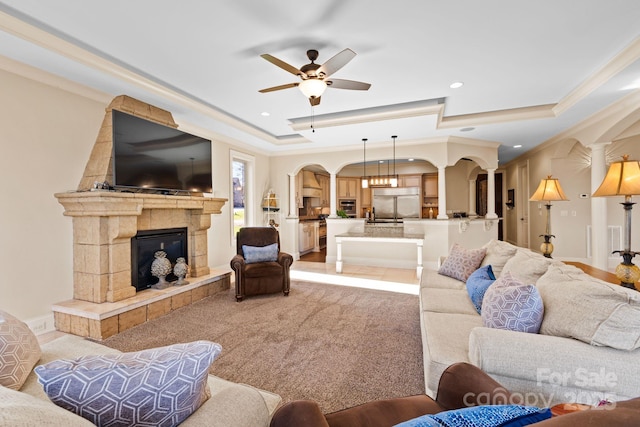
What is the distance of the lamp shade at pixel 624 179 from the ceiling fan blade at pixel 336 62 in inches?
83.9

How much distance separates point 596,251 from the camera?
4449mm

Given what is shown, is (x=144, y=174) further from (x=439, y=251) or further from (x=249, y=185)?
(x=439, y=251)

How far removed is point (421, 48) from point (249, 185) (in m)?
4.59

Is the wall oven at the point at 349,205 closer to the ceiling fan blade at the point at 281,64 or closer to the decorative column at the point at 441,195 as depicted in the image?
the decorative column at the point at 441,195

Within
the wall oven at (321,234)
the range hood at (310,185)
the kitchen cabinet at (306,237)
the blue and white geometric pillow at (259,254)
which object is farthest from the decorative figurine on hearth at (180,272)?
the wall oven at (321,234)

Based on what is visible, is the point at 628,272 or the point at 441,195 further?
the point at 441,195

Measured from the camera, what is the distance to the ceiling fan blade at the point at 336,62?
2.26 meters

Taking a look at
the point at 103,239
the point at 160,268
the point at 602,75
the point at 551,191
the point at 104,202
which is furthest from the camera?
the point at 160,268

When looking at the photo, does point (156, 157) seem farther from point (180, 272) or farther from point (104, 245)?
point (180, 272)

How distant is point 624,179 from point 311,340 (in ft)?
9.11

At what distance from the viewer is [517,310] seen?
5.25ft

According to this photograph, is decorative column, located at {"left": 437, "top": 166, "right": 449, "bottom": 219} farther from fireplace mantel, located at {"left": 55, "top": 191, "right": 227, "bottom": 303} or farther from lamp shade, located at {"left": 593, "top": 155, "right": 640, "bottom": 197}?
fireplace mantel, located at {"left": 55, "top": 191, "right": 227, "bottom": 303}

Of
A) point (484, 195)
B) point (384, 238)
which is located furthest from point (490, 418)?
point (484, 195)

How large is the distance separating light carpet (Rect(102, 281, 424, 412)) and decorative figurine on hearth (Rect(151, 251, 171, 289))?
421mm
